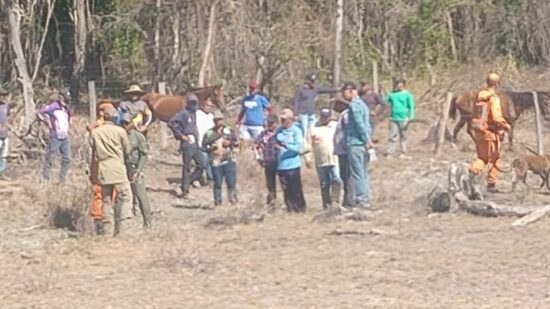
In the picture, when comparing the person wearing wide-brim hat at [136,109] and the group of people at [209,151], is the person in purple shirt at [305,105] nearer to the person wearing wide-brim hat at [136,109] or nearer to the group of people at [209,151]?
the group of people at [209,151]

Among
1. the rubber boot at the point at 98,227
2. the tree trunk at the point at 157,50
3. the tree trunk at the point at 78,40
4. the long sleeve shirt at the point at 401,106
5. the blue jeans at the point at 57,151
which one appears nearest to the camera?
the rubber boot at the point at 98,227

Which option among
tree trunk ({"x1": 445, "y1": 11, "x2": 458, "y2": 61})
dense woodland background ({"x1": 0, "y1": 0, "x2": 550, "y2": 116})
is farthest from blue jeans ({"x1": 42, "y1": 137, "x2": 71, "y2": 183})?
tree trunk ({"x1": 445, "y1": 11, "x2": 458, "y2": 61})

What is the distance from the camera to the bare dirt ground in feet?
34.9

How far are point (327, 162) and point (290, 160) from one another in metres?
0.61

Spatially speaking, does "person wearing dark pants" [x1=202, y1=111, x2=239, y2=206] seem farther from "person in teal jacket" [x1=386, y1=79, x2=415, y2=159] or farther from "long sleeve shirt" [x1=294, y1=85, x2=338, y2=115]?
"person in teal jacket" [x1=386, y1=79, x2=415, y2=159]

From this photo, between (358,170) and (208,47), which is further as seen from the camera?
(208,47)

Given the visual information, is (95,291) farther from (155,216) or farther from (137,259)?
(155,216)

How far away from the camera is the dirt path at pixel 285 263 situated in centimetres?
1062

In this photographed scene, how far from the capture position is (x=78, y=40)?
1428 inches

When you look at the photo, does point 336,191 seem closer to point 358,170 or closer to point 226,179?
point 358,170

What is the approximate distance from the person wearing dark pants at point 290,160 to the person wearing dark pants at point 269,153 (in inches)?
4.6

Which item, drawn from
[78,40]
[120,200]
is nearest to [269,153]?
[120,200]

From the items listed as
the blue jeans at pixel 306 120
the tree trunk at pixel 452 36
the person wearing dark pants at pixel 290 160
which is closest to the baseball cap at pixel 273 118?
the person wearing dark pants at pixel 290 160

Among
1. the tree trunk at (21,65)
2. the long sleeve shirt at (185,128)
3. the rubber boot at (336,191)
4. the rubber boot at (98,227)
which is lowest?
the rubber boot at (98,227)
